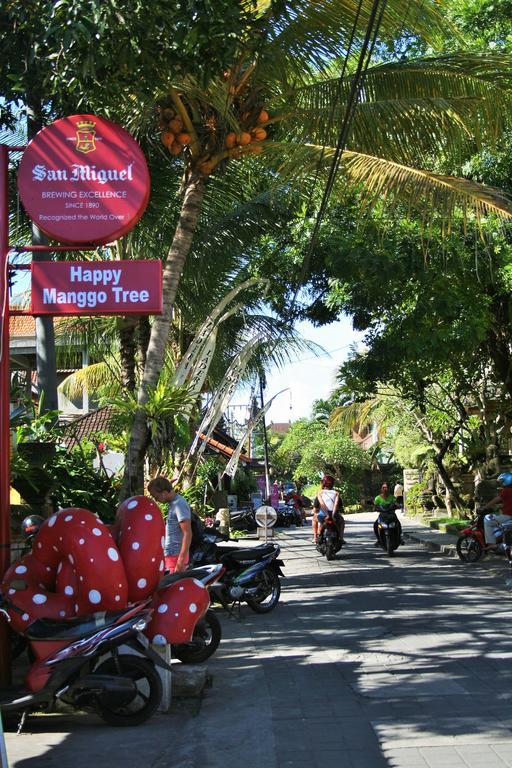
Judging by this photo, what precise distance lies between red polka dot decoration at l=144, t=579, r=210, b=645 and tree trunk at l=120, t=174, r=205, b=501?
341 centimetres

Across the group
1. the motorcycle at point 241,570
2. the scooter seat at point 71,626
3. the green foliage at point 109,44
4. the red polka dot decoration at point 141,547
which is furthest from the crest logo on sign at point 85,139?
the motorcycle at point 241,570

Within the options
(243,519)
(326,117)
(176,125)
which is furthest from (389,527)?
(176,125)

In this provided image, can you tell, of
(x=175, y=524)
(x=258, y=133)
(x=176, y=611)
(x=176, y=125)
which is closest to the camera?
(x=176, y=611)

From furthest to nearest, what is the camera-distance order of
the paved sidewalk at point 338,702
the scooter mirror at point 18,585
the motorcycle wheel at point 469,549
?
the motorcycle wheel at point 469,549 → the scooter mirror at point 18,585 → the paved sidewalk at point 338,702

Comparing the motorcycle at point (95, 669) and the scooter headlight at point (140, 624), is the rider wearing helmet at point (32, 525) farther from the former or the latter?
the scooter headlight at point (140, 624)

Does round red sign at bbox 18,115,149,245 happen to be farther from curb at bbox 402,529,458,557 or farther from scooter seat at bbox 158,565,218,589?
curb at bbox 402,529,458,557

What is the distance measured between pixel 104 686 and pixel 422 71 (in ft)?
26.5

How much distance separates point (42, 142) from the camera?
723 centimetres

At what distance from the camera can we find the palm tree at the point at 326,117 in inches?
394

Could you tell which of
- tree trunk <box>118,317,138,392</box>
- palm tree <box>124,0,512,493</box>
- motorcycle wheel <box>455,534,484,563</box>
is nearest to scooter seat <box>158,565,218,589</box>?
palm tree <box>124,0,512,493</box>

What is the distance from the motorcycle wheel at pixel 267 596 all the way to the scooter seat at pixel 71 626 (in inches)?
204

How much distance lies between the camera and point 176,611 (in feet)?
21.8

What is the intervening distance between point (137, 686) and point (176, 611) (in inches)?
27.7

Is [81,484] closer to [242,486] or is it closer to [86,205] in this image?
[86,205]
